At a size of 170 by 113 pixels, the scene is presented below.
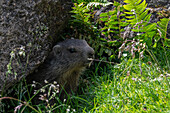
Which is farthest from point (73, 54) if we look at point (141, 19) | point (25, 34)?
point (141, 19)

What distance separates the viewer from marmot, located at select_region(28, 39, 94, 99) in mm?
4855

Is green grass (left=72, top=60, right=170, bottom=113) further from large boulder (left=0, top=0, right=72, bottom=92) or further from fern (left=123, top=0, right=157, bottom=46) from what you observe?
large boulder (left=0, top=0, right=72, bottom=92)

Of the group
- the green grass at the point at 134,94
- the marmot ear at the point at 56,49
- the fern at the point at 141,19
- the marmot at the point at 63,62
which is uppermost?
the fern at the point at 141,19

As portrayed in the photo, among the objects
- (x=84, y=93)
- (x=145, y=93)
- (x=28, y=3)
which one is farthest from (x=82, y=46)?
(x=145, y=93)

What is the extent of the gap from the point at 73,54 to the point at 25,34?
1048 millimetres

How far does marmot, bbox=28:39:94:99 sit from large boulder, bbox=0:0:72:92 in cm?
26

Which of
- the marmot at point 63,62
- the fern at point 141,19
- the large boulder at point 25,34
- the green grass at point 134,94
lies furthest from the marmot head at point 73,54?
the fern at point 141,19

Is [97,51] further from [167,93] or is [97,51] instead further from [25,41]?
[167,93]

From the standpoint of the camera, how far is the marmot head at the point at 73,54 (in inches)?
192

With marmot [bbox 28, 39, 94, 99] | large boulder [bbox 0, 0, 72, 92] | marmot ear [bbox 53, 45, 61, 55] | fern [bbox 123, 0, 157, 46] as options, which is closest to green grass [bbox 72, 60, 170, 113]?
marmot [bbox 28, 39, 94, 99]

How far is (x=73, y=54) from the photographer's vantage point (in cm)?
491

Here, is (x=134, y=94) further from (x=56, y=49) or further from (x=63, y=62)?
(x=56, y=49)

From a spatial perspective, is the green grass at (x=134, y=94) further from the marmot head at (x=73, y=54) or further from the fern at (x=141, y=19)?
the fern at (x=141, y=19)

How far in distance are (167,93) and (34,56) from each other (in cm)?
243
